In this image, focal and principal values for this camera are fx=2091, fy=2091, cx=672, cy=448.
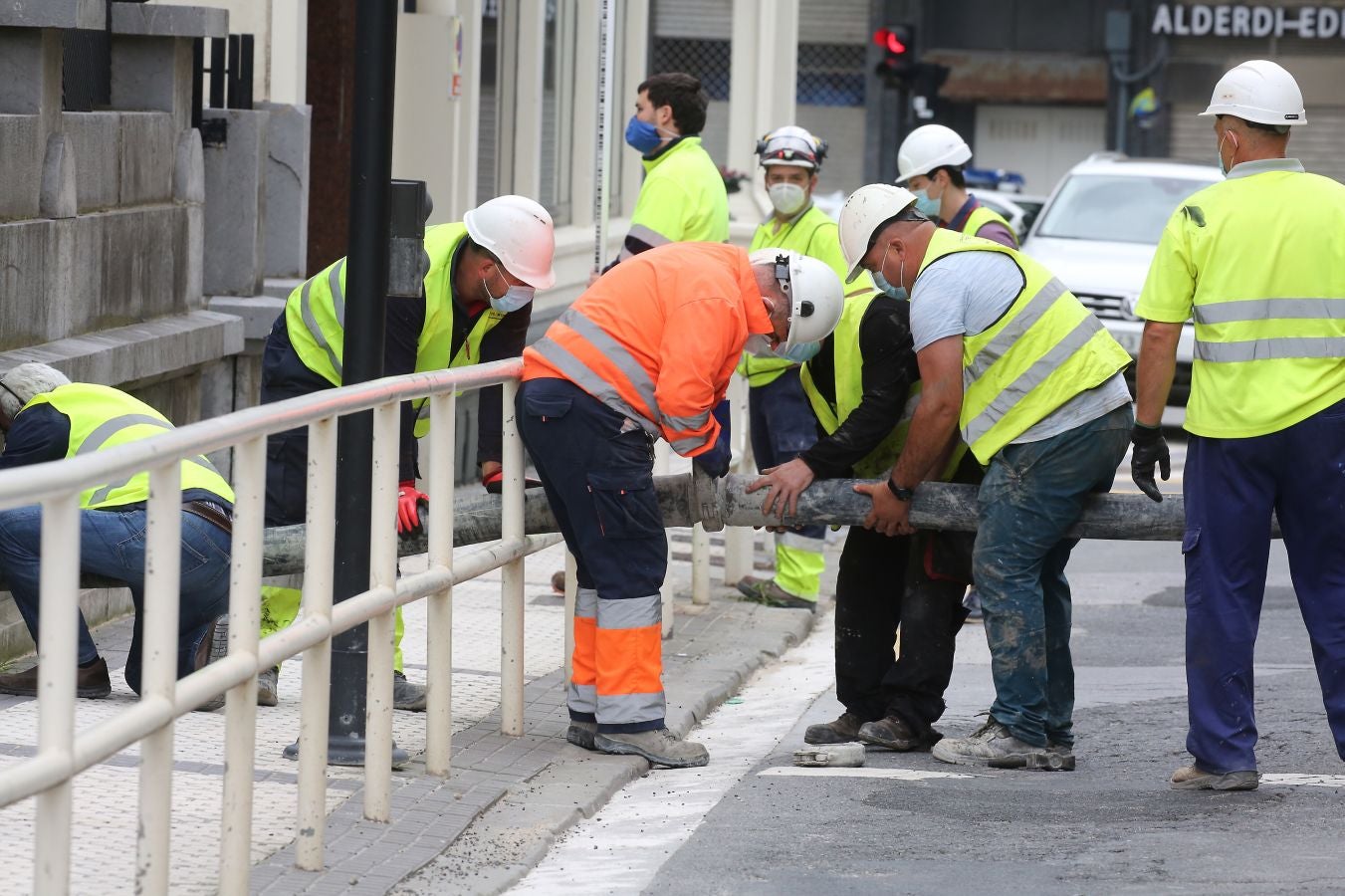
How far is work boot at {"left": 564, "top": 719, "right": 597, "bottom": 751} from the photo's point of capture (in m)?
6.04

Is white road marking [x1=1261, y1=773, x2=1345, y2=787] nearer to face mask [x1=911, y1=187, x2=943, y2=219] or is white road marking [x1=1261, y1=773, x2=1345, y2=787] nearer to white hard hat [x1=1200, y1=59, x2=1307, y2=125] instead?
white hard hat [x1=1200, y1=59, x2=1307, y2=125]

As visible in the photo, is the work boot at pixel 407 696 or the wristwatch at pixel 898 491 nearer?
the wristwatch at pixel 898 491

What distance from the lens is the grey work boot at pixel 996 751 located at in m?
5.93

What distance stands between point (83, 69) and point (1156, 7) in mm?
30322

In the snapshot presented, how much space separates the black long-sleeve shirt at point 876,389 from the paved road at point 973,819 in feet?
2.95

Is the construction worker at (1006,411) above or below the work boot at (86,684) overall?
above

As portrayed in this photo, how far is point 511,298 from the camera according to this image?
618 centimetres

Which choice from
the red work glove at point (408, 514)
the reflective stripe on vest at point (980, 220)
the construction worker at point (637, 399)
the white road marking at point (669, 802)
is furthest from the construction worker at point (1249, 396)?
the reflective stripe on vest at point (980, 220)

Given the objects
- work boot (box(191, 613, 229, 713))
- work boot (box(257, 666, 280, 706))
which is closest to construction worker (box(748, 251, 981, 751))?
work boot (box(257, 666, 280, 706))

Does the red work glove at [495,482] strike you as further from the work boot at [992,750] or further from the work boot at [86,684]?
the work boot at [992,750]

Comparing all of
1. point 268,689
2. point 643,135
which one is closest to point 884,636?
point 268,689

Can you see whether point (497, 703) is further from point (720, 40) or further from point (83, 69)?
point (720, 40)

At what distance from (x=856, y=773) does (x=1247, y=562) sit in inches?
48.3

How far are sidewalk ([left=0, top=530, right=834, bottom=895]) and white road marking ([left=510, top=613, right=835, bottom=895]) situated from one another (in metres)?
0.06
